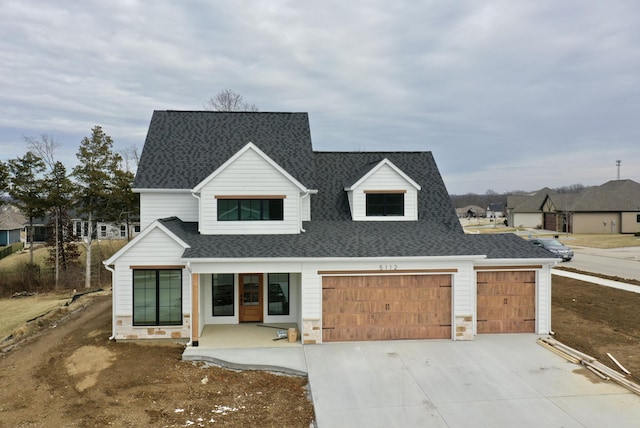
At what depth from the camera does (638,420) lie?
845 cm

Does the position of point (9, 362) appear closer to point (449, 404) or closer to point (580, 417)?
point (449, 404)

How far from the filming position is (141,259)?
13.9 metres

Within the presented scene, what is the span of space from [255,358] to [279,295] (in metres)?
4.02

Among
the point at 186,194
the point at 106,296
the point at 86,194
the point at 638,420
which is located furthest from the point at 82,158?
the point at 638,420

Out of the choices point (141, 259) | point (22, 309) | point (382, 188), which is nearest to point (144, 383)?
point (141, 259)

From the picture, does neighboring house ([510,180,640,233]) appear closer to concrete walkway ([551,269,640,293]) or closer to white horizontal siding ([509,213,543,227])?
white horizontal siding ([509,213,543,227])

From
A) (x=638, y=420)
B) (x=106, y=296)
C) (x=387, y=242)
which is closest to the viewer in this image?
(x=638, y=420)

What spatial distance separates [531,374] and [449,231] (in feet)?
21.6

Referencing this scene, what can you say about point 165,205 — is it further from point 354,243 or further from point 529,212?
point 529,212

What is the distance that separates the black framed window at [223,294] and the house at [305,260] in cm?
4

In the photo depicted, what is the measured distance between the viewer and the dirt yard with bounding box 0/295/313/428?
8852 millimetres

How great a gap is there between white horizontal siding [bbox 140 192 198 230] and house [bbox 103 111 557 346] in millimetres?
41

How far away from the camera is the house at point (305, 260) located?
13.7 metres

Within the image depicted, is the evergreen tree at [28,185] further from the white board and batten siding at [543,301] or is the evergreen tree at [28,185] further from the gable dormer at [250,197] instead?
the white board and batten siding at [543,301]
